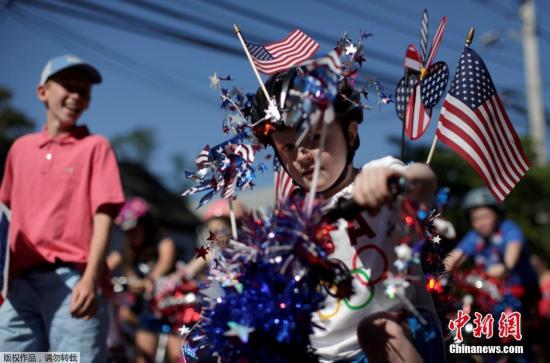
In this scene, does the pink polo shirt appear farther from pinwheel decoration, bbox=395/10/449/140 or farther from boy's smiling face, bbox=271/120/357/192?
pinwheel decoration, bbox=395/10/449/140

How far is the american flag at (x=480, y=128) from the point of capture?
10.7 ft

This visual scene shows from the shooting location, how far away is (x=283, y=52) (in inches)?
128

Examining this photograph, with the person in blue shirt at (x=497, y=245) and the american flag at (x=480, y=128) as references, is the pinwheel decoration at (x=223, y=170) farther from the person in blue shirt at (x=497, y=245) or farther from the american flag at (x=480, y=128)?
the person in blue shirt at (x=497, y=245)

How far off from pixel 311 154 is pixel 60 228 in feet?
5.11

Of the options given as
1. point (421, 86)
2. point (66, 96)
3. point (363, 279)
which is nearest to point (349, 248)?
point (363, 279)

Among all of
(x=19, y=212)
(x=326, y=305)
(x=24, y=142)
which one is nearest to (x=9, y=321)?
(x=19, y=212)

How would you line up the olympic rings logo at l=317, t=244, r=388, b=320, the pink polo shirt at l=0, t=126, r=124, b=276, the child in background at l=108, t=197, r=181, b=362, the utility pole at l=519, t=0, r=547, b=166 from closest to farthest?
the olympic rings logo at l=317, t=244, r=388, b=320
the pink polo shirt at l=0, t=126, r=124, b=276
the child in background at l=108, t=197, r=181, b=362
the utility pole at l=519, t=0, r=547, b=166

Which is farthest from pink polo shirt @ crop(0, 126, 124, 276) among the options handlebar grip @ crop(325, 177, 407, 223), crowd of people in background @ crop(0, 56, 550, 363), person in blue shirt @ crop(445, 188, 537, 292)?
person in blue shirt @ crop(445, 188, 537, 292)

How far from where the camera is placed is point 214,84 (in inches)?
117

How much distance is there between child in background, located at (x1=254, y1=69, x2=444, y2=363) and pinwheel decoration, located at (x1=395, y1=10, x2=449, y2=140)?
0.37 m

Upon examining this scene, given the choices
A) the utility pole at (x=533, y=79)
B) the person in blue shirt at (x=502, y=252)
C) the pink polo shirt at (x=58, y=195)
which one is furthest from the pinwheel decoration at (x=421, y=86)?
the utility pole at (x=533, y=79)

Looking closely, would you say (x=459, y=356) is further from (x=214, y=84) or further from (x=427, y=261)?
(x=214, y=84)

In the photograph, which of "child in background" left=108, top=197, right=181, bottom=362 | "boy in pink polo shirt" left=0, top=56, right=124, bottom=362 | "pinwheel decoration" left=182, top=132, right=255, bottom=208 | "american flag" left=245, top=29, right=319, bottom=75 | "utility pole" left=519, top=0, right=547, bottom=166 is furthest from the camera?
"utility pole" left=519, top=0, right=547, bottom=166

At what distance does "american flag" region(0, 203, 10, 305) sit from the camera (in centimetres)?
355
